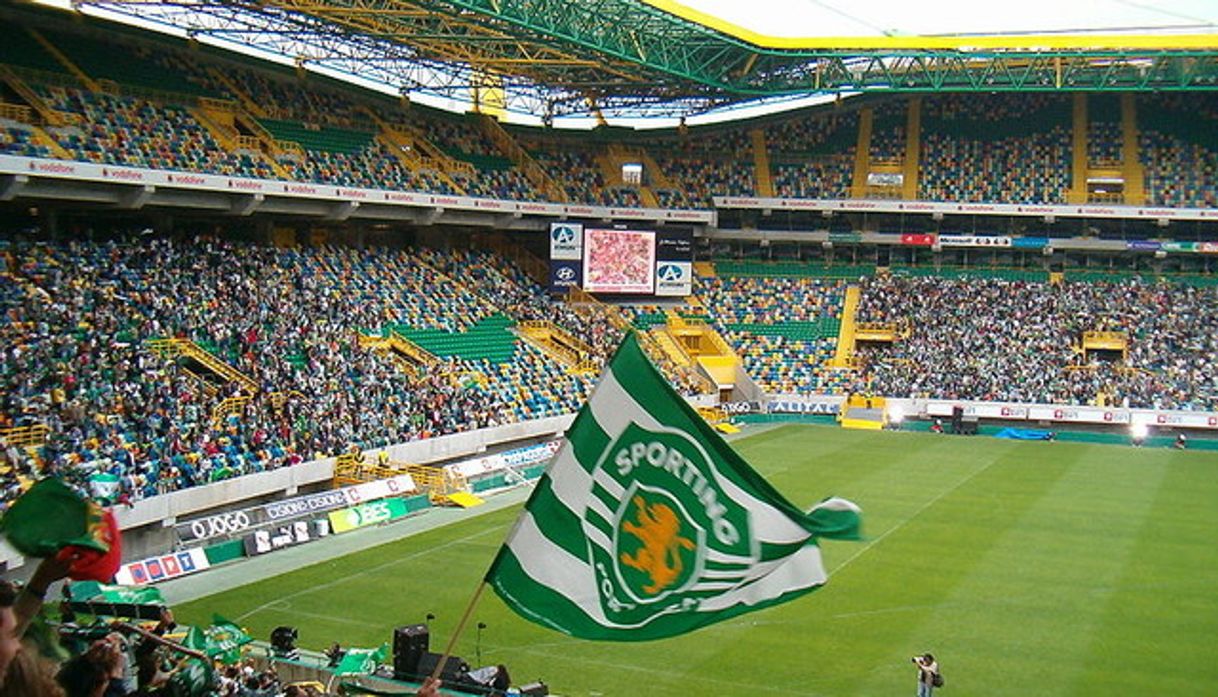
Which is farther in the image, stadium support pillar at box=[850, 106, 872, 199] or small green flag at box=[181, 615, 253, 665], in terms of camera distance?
stadium support pillar at box=[850, 106, 872, 199]

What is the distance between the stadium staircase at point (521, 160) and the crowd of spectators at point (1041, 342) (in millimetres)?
15782

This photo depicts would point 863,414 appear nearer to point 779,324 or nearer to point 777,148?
point 779,324

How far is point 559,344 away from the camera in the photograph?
48.2 meters

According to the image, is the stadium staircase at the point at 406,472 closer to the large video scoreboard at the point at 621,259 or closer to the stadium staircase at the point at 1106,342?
the large video scoreboard at the point at 621,259

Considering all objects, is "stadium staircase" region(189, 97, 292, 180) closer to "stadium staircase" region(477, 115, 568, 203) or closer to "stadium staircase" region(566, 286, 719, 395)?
"stadium staircase" region(566, 286, 719, 395)

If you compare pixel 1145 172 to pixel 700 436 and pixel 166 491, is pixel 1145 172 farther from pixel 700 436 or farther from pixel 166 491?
pixel 700 436

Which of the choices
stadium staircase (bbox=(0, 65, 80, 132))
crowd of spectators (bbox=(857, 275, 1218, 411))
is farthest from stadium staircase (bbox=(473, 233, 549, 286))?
stadium staircase (bbox=(0, 65, 80, 132))

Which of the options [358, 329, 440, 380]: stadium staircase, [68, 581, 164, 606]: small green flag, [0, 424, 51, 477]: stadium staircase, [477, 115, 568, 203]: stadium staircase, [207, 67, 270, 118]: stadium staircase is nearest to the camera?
[68, 581, 164, 606]: small green flag

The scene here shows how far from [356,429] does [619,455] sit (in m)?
27.1

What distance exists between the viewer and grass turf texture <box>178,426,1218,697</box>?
18.5 metres

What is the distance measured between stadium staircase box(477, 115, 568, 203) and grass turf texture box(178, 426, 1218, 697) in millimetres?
22900

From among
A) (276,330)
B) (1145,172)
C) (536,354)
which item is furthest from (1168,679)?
(1145,172)

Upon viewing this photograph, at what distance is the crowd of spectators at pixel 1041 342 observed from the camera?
50688 millimetres

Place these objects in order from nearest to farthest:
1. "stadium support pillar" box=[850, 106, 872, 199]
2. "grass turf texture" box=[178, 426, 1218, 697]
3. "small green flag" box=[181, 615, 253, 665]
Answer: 1. "small green flag" box=[181, 615, 253, 665]
2. "grass turf texture" box=[178, 426, 1218, 697]
3. "stadium support pillar" box=[850, 106, 872, 199]
